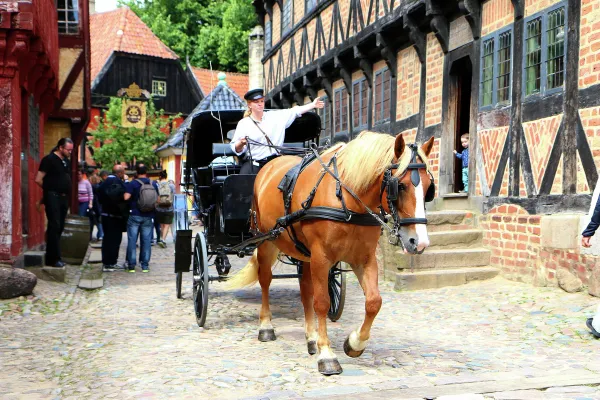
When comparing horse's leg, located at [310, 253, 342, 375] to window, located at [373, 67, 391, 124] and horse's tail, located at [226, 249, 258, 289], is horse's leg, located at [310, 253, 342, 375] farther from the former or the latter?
window, located at [373, 67, 391, 124]

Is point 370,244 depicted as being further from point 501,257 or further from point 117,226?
point 117,226

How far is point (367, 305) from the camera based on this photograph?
16.5 ft

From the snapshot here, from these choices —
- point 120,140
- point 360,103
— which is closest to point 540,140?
point 360,103

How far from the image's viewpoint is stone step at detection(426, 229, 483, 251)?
33.8ft

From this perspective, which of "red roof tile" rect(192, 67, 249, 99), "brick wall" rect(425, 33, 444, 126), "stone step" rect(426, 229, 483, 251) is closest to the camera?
"stone step" rect(426, 229, 483, 251)

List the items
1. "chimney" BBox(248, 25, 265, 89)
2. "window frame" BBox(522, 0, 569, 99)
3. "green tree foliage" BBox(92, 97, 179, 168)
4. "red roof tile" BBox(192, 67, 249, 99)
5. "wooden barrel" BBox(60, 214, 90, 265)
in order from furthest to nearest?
"red roof tile" BBox(192, 67, 249, 99), "green tree foliage" BBox(92, 97, 179, 168), "chimney" BBox(248, 25, 265, 89), "wooden barrel" BBox(60, 214, 90, 265), "window frame" BBox(522, 0, 569, 99)

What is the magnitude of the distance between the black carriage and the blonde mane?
1.42 meters

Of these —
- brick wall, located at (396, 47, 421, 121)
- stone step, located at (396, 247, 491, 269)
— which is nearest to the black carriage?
stone step, located at (396, 247, 491, 269)

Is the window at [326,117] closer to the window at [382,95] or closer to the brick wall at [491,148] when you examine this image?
the window at [382,95]

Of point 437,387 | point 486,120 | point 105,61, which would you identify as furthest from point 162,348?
point 105,61

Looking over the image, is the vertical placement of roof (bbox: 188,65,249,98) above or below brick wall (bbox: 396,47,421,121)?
above

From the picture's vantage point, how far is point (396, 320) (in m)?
7.62

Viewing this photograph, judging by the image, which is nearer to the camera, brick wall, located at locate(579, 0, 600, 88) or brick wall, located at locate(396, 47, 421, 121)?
brick wall, located at locate(579, 0, 600, 88)

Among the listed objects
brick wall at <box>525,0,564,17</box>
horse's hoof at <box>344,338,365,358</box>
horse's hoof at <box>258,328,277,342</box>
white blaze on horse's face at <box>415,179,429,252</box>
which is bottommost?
horse's hoof at <box>258,328,277,342</box>
